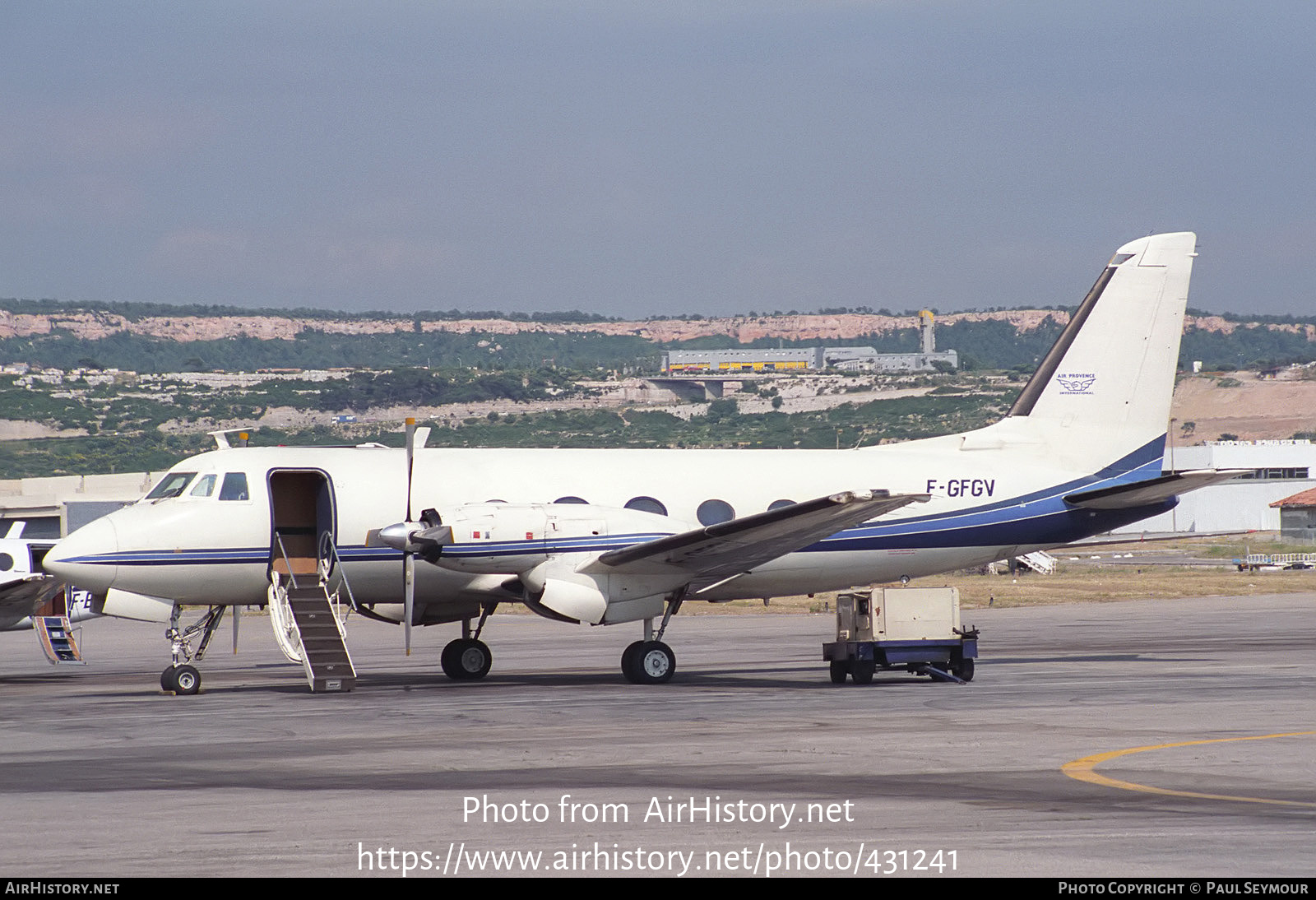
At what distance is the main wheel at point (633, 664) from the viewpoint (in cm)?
2336

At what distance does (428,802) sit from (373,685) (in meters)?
12.6

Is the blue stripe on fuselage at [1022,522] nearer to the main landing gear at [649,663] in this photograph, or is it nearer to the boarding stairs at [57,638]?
the main landing gear at [649,663]

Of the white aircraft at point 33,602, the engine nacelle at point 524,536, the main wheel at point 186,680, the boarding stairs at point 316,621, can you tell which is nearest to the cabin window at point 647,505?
the engine nacelle at point 524,536

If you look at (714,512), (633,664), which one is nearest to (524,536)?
(633,664)

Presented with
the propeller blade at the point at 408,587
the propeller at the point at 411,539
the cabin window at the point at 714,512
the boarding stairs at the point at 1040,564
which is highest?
the cabin window at the point at 714,512

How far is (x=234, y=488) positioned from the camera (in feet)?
75.4

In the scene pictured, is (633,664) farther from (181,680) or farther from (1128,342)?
(1128,342)

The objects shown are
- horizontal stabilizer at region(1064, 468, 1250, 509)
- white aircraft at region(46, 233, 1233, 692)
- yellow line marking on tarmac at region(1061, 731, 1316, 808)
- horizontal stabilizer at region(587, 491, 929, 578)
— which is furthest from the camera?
horizontal stabilizer at region(1064, 468, 1250, 509)

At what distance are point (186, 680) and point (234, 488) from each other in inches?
116

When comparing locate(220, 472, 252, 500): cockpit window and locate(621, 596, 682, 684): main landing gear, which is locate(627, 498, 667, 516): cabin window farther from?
locate(220, 472, 252, 500): cockpit window

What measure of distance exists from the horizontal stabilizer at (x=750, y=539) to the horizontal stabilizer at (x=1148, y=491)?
471cm

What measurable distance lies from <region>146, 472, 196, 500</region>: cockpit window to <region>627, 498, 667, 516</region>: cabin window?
6.83m

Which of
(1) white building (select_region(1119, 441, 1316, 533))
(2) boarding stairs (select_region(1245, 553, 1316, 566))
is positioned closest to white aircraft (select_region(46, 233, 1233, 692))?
(2) boarding stairs (select_region(1245, 553, 1316, 566))

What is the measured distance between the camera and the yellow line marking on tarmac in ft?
39.1
